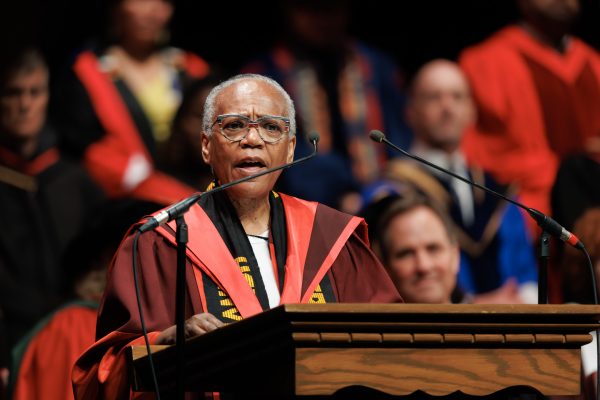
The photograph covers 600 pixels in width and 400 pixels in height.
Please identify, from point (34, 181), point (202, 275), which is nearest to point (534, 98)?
point (34, 181)

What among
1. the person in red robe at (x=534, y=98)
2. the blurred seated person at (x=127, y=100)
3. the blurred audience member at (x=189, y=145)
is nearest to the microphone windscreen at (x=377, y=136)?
the blurred audience member at (x=189, y=145)

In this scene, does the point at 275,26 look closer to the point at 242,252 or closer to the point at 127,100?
the point at 127,100

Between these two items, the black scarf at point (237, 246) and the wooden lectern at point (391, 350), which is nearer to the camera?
the wooden lectern at point (391, 350)

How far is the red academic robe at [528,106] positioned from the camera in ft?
28.2

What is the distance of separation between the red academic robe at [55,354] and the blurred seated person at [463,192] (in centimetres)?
222

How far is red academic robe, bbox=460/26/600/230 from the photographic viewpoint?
28.2 feet

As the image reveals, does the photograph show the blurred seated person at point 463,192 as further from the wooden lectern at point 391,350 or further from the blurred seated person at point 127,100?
the wooden lectern at point 391,350

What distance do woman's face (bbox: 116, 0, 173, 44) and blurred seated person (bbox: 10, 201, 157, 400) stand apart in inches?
69.6

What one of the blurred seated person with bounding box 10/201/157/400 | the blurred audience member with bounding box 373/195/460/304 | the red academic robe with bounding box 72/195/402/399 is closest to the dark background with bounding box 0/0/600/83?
the blurred seated person with bounding box 10/201/157/400

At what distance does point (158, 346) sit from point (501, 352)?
35.5 inches

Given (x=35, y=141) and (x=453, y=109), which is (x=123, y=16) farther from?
(x=453, y=109)

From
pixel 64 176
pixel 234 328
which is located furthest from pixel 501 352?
pixel 64 176

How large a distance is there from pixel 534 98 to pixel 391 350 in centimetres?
550

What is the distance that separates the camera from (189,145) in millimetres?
7684
